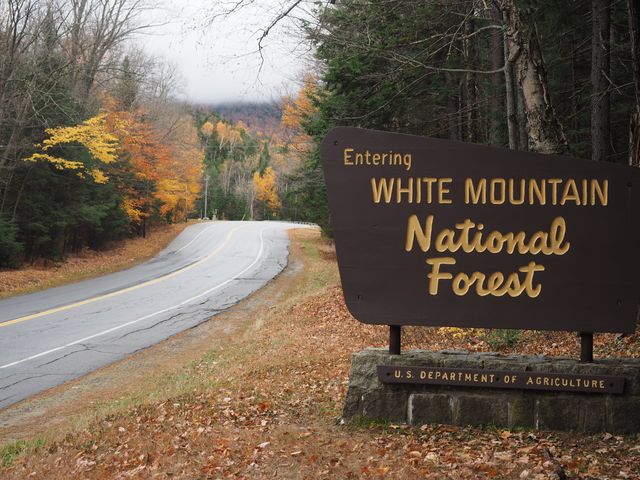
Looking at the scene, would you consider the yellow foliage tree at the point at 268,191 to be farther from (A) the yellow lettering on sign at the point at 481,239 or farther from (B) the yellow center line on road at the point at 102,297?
(A) the yellow lettering on sign at the point at 481,239

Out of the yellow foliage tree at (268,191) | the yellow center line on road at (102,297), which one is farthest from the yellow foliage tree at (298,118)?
the yellow foliage tree at (268,191)

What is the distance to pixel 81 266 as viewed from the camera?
2889cm

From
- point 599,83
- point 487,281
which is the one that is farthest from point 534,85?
point 599,83

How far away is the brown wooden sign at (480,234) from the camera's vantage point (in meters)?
5.76

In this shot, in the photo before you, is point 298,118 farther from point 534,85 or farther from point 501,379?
point 501,379

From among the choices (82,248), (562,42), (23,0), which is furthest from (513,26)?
(82,248)

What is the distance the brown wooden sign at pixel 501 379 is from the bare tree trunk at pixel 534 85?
318 cm

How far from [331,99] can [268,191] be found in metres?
79.3

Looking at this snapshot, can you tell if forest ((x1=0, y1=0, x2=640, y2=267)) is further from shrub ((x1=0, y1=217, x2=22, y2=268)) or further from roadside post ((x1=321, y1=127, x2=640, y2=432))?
roadside post ((x1=321, y1=127, x2=640, y2=432))

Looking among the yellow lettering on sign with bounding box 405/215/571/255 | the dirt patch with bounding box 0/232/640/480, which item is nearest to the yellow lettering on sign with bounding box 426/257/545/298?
the yellow lettering on sign with bounding box 405/215/571/255

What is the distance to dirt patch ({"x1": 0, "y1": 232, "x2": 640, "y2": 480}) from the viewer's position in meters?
4.94

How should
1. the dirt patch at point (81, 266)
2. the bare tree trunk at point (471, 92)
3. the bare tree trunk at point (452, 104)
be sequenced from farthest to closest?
the dirt patch at point (81, 266)
the bare tree trunk at point (452, 104)
the bare tree trunk at point (471, 92)

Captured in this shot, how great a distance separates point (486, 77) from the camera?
17.9 m

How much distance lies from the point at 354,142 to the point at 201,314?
13152 millimetres
